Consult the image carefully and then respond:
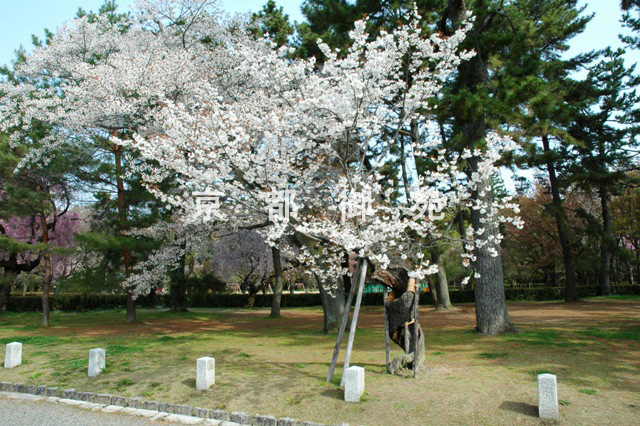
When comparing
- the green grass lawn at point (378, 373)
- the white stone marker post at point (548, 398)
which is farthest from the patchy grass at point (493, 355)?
the white stone marker post at point (548, 398)

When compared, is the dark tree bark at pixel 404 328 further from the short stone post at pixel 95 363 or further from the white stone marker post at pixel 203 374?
the short stone post at pixel 95 363

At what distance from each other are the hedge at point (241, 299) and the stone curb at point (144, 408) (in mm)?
22535

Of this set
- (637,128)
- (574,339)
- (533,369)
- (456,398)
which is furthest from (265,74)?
(637,128)

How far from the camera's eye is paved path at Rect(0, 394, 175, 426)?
590 cm

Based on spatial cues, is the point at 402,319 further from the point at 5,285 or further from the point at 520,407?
the point at 5,285

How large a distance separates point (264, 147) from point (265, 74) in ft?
6.36

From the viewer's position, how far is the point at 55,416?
622 cm

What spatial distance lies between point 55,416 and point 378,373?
5.03m

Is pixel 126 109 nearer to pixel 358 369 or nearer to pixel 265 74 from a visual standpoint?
pixel 265 74

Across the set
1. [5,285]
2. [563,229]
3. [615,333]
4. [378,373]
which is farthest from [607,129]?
[5,285]

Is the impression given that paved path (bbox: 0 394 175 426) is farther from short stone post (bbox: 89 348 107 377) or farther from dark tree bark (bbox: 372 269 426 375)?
dark tree bark (bbox: 372 269 426 375)

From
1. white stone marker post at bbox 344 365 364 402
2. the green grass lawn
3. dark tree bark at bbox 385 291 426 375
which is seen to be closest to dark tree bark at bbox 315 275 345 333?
the green grass lawn

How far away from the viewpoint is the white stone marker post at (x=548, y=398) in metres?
5.29

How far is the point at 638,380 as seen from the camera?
6785 mm
